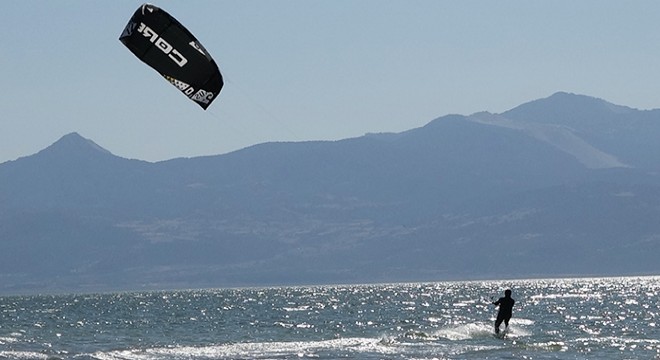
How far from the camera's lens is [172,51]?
1221 inches

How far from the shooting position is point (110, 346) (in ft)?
170

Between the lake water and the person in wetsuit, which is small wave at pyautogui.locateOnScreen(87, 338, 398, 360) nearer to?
the lake water

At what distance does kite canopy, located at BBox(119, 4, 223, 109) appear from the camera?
30.7 meters

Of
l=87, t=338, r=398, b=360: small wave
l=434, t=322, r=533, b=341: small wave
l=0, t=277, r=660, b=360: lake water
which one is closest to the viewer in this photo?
l=87, t=338, r=398, b=360: small wave

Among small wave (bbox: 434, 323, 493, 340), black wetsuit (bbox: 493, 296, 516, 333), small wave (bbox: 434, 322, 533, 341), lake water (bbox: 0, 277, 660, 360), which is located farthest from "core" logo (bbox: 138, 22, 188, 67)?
small wave (bbox: 434, 323, 493, 340)

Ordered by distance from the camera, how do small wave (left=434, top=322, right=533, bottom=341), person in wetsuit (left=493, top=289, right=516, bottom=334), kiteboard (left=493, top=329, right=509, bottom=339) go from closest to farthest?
person in wetsuit (left=493, top=289, right=516, bottom=334)
kiteboard (left=493, top=329, right=509, bottom=339)
small wave (left=434, top=322, right=533, bottom=341)

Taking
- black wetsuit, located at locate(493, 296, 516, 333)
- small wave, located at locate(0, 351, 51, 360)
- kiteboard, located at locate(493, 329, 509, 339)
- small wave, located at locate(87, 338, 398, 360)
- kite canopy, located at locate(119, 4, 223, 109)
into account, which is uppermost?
kite canopy, located at locate(119, 4, 223, 109)

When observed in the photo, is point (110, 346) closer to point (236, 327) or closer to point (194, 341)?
point (194, 341)

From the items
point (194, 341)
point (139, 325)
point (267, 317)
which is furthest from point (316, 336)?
point (267, 317)

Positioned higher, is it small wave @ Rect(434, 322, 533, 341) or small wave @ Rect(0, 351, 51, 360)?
small wave @ Rect(434, 322, 533, 341)

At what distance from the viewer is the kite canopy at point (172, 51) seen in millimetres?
30688

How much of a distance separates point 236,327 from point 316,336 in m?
11.3

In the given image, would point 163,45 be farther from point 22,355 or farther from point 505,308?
point 505,308

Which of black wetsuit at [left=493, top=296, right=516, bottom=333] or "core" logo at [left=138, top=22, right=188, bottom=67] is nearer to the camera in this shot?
"core" logo at [left=138, top=22, right=188, bottom=67]
